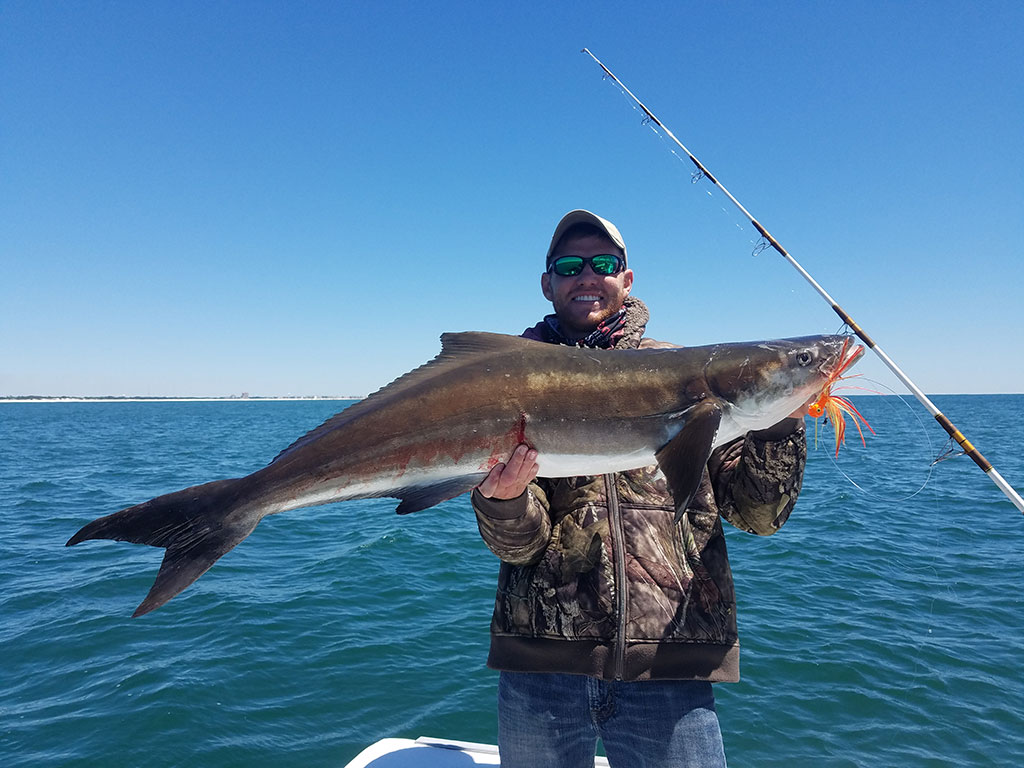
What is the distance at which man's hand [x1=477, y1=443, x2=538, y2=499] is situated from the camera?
2.88 meters

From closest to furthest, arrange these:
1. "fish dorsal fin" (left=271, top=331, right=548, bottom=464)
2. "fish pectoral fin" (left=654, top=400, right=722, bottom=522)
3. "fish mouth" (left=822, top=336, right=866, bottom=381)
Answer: "fish pectoral fin" (left=654, top=400, right=722, bottom=522), "fish dorsal fin" (left=271, top=331, right=548, bottom=464), "fish mouth" (left=822, top=336, right=866, bottom=381)

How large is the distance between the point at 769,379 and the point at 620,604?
1.47 meters

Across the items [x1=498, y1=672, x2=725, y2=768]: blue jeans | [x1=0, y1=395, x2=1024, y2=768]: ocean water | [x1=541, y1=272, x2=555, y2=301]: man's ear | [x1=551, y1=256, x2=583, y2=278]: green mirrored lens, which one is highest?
[x1=551, y1=256, x2=583, y2=278]: green mirrored lens

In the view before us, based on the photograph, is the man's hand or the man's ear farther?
the man's ear

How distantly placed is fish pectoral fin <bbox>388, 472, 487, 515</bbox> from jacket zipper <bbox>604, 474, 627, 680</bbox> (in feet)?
2.57

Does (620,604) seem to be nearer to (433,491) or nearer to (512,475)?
(512,475)

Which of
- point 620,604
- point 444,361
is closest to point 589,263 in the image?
point 444,361

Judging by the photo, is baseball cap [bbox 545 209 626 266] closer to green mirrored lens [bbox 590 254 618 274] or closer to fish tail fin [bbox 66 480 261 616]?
green mirrored lens [bbox 590 254 618 274]

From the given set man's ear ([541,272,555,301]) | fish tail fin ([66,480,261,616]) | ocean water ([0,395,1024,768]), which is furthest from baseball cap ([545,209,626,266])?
ocean water ([0,395,1024,768])

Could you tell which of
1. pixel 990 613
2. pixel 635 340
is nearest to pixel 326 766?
pixel 635 340

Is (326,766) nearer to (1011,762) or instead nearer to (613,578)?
(613,578)

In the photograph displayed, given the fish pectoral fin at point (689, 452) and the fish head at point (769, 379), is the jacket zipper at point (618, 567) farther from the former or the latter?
the fish head at point (769, 379)

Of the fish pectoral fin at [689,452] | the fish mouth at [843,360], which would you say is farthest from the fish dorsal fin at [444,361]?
the fish mouth at [843,360]

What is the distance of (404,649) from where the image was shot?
8344 millimetres
